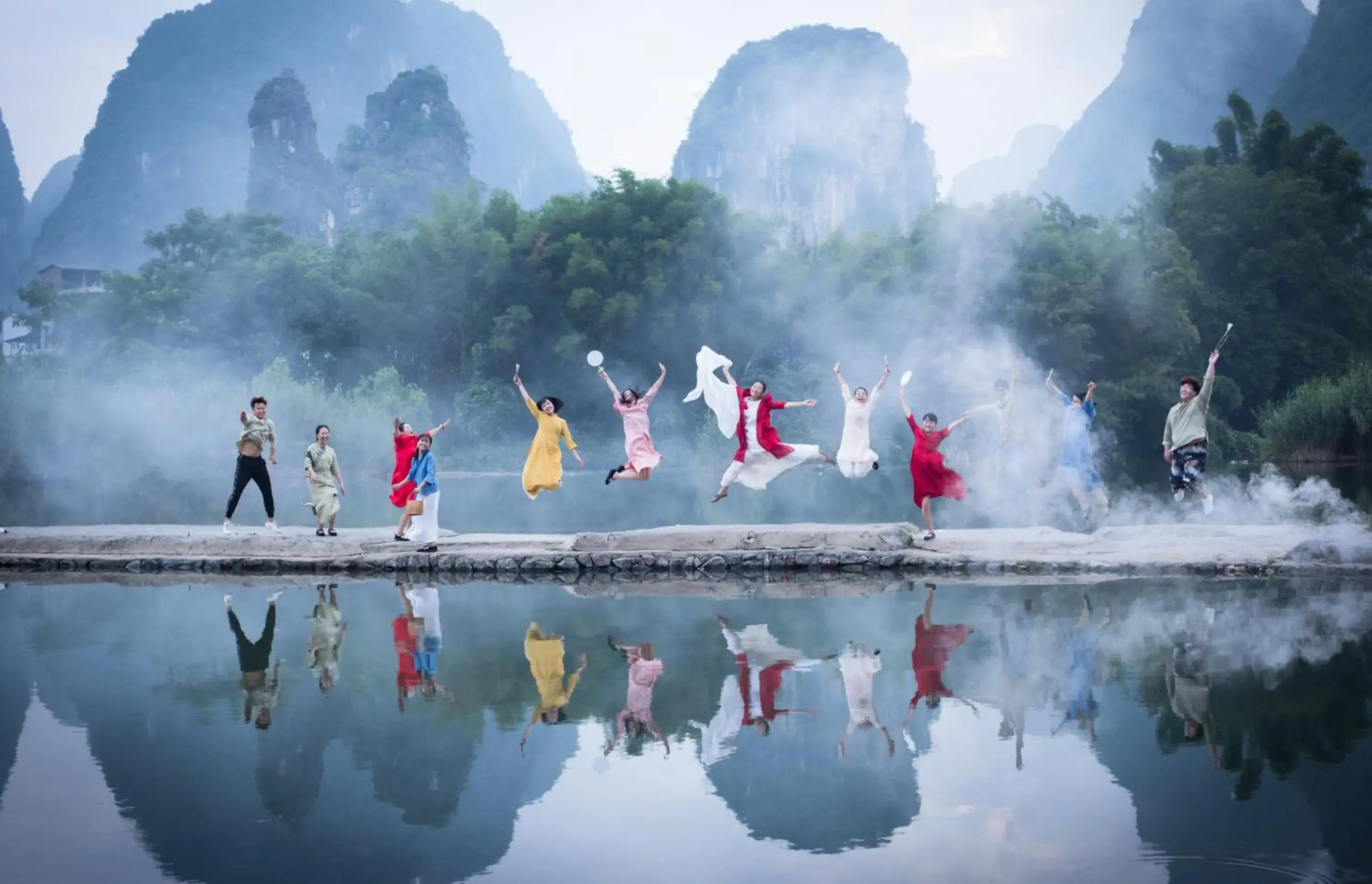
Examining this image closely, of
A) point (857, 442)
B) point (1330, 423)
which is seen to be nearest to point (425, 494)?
point (857, 442)

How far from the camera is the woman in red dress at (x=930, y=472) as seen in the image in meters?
16.3

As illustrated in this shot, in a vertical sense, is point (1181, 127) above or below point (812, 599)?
above

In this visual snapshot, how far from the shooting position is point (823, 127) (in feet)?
412

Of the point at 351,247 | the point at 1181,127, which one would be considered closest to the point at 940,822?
the point at 351,247

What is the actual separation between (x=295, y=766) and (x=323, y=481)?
390 inches

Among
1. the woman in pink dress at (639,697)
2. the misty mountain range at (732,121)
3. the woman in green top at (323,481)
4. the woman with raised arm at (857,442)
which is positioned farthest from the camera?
the misty mountain range at (732,121)

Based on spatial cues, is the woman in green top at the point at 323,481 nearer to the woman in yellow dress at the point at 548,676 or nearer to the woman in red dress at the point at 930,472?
the woman in yellow dress at the point at 548,676

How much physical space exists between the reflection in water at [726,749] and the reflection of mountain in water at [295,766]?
0.08 ft

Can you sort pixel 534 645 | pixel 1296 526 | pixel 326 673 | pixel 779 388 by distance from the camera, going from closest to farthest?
pixel 326 673 → pixel 534 645 → pixel 1296 526 → pixel 779 388

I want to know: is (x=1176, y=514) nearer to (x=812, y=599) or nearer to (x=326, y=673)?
(x=812, y=599)

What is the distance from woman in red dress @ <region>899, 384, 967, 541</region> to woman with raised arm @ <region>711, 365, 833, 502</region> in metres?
1.52

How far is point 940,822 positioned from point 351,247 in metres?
58.1

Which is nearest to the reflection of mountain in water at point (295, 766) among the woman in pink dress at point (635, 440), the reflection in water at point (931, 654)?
the reflection in water at point (931, 654)

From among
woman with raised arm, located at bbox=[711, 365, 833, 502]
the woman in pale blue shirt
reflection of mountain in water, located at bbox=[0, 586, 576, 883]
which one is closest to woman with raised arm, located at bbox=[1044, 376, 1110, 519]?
woman with raised arm, located at bbox=[711, 365, 833, 502]
